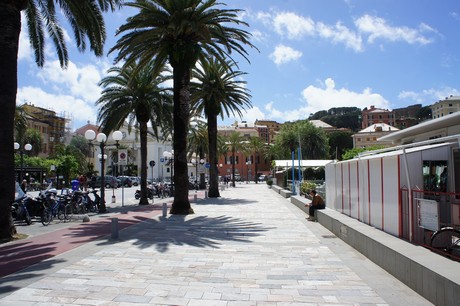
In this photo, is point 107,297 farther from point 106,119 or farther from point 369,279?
point 106,119

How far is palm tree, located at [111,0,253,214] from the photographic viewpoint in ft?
59.8

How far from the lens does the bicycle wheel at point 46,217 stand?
47.9ft

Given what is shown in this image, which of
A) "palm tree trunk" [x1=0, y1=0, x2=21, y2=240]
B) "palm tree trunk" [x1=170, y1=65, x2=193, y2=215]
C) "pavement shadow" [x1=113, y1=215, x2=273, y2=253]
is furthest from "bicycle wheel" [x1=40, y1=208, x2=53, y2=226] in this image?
"palm tree trunk" [x1=170, y1=65, x2=193, y2=215]

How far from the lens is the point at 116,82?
25734 mm

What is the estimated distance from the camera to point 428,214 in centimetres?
698

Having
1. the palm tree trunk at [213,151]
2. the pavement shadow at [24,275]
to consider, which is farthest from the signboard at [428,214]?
the palm tree trunk at [213,151]

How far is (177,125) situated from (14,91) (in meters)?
8.56

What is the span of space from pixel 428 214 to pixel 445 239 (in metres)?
0.49

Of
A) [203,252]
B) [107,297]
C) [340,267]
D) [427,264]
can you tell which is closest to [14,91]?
[203,252]

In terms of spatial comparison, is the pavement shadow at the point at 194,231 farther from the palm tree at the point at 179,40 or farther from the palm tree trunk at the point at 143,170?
the palm tree trunk at the point at 143,170

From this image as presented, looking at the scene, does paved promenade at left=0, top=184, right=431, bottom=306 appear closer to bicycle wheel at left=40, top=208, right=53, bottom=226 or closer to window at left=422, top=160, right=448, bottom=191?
window at left=422, top=160, right=448, bottom=191

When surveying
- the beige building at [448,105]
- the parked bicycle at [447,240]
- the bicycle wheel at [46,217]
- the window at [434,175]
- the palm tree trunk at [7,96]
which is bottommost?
the bicycle wheel at [46,217]

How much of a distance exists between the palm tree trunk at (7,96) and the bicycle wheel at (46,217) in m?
2.83

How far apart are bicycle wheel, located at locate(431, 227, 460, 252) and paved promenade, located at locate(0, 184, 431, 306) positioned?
0.95 m
